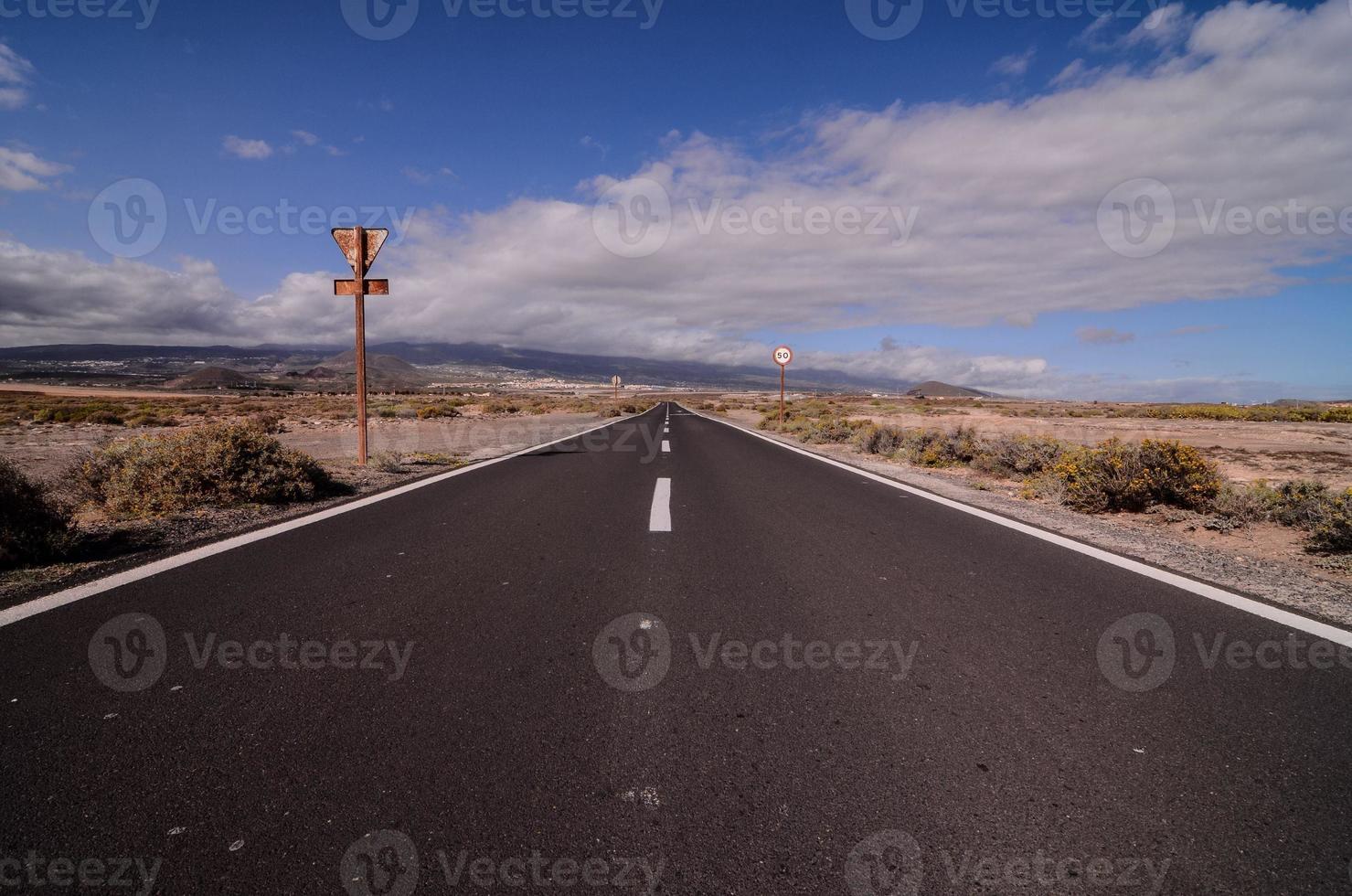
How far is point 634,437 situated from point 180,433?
14188mm

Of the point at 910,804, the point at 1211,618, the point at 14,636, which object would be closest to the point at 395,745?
the point at 910,804

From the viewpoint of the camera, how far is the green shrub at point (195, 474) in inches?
277

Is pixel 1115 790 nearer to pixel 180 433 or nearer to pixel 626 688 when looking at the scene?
pixel 626 688

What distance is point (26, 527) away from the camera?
4.93 metres

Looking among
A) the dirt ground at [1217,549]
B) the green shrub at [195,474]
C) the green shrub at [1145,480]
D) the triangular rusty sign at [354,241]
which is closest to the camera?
the dirt ground at [1217,549]

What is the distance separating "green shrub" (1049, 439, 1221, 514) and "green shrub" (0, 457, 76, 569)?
1088cm

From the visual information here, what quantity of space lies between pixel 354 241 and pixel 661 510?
25.5ft

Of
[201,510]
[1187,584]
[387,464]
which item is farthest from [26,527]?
[1187,584]

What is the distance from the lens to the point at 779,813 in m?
2.13

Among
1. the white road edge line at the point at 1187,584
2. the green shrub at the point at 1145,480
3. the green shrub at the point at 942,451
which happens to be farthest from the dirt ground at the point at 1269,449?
the white road edge line at the point at 1187,584

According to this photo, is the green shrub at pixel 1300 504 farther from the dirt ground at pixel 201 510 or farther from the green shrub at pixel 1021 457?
the dirt ground at pixel 201 510

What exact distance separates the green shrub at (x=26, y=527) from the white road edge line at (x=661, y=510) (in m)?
4.90

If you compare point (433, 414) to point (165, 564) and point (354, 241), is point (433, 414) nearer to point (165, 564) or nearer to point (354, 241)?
point (354, 241)

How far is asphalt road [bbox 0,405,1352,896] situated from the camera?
193 centimetres
